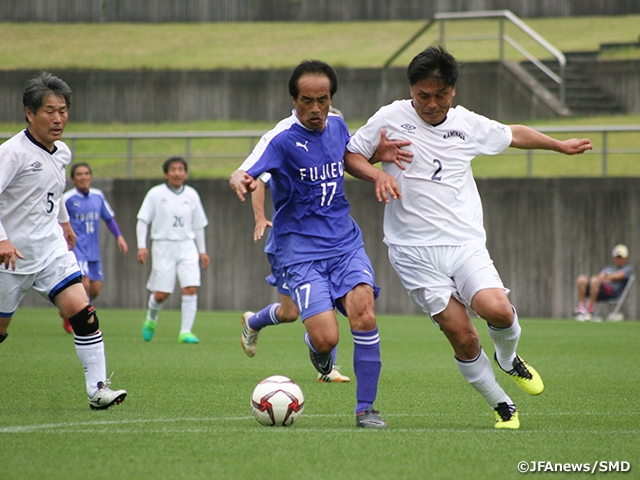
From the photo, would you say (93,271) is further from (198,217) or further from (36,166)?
(36,166)

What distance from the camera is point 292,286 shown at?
645 cm

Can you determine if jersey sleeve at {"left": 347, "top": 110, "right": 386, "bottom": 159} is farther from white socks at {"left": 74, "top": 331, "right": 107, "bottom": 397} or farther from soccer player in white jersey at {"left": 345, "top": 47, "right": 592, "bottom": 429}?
white socks at {"left": 74, "top": 331, "right": 107, "bottom": 397}

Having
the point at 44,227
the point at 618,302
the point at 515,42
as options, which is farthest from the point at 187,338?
the point at 515,42

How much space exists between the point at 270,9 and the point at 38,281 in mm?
28079

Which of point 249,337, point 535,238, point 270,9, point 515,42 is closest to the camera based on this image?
point 249,337

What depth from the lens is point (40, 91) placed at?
667cm

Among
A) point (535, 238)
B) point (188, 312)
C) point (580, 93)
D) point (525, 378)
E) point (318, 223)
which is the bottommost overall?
point (188, 312)

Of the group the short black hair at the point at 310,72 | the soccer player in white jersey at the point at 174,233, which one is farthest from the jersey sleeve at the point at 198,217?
the short black hair at the point at 310,72

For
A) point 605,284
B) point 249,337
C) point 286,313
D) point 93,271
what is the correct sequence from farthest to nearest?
Answer: point 605,284 < point 93,271 < point 249,337 < point 286,313

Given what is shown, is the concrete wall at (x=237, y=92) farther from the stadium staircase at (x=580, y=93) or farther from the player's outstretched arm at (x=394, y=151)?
the player's outstretched arm at (x=394, y=151)

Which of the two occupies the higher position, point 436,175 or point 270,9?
point 270,9

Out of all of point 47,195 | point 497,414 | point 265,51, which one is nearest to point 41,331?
point 47,195

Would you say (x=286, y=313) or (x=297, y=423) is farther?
(x=286, y=313)

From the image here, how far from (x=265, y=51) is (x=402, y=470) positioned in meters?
27.9
